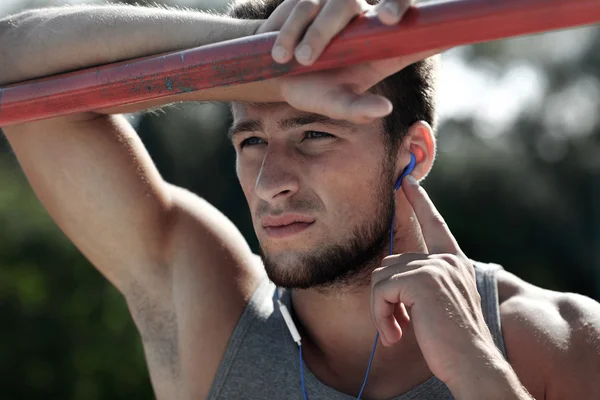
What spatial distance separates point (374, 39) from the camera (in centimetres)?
166

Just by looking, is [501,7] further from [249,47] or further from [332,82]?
[249,47]

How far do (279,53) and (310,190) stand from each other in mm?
791

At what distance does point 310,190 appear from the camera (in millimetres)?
2463

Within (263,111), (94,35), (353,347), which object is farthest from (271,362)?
(94,35)

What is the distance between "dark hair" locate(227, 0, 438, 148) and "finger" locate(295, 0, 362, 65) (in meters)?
0.92

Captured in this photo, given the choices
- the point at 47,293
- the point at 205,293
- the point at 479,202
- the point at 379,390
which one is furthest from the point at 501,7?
the point at 479,202

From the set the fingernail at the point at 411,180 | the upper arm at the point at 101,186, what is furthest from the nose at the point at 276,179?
the upper arm at the point at 101,186

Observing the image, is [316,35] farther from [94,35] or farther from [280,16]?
[94,35]

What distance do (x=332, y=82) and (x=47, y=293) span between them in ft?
18.8

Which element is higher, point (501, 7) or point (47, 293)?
point (501, 7)

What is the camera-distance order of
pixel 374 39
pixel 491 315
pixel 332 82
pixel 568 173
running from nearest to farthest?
pixel 374 39 → pixel 332 82 → pixel 491 315 → pixel 568 173

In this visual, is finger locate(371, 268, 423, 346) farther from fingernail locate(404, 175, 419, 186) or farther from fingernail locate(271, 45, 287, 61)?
fingernail locate(271, 45, 287, 61)

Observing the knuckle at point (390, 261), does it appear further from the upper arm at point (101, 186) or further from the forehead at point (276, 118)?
the upper arm at point (101, 186)

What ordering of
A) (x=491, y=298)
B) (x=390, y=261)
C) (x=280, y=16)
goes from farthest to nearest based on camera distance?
1. (x=491, y=298)
2. (x=390, y=261)
3. (x=280, y=16)
